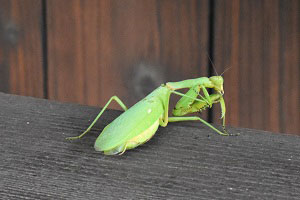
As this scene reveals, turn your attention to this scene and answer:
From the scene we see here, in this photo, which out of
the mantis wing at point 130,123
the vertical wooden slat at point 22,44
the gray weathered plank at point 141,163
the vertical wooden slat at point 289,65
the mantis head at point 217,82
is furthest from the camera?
the vertical wooden slat at point 22,44

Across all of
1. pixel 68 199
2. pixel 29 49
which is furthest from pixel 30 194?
pixel 29 49

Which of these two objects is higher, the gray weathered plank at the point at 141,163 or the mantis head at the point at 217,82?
the gray weathered plank at the point at 141,163

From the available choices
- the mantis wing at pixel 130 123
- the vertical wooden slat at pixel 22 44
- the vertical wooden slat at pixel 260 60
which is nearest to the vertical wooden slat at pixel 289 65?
the vertical wooden slat at pixel 260 60

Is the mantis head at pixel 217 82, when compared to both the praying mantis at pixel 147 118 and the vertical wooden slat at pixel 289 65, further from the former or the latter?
the vertical wooden slat at pixel 289 65

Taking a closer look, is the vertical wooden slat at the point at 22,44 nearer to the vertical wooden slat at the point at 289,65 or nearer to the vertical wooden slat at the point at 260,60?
the vertical wooden slat at the point at 260,60

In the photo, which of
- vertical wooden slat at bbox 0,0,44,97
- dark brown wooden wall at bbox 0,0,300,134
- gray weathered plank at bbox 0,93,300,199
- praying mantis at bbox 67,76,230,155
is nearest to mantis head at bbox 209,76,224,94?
praying mantis at bbox 67,76,230,155

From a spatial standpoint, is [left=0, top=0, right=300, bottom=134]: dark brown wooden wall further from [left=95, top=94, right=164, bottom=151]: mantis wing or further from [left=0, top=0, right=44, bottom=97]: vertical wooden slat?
[left=95, top=94, right=164, bottom=151]: mantis wing

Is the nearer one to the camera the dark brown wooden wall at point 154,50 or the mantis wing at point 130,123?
the mantis wing at point 130,123

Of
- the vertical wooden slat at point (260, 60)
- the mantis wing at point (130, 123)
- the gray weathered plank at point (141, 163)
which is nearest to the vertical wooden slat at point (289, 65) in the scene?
the vertical wooden slat at point (260, 60)

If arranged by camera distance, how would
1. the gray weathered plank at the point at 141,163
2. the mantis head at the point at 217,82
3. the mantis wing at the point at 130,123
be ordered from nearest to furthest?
1. the gray weathered plank at the point at 141,163
2. the mantis wing at the point at 130,123
3. the mantis head at the point at 217,82
